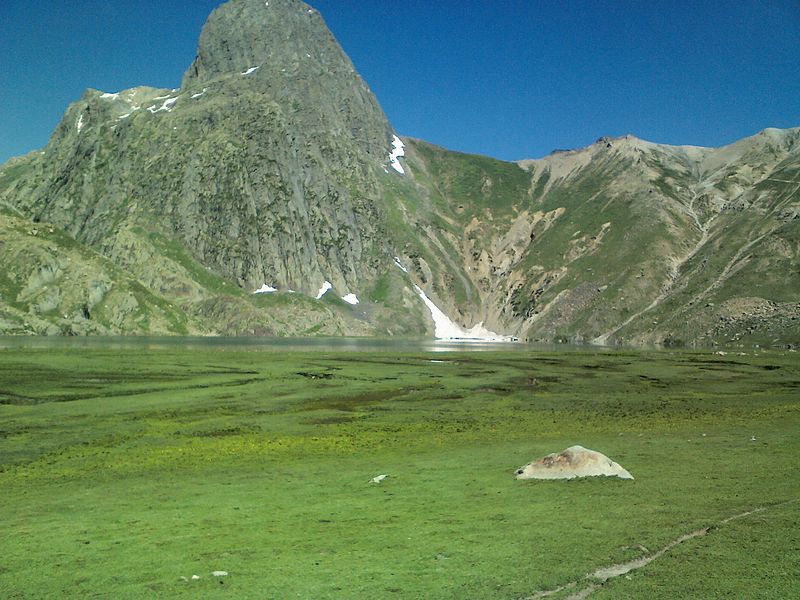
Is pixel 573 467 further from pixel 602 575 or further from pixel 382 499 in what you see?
pixel 602 575

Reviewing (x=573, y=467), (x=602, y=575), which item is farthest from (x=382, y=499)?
(x=602, y=575)

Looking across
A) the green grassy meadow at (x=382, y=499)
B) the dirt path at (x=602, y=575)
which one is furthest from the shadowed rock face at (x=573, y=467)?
the dirt path at (x=602, y=575)

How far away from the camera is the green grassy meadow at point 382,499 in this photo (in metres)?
15.9

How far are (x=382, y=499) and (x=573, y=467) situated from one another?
321 inches

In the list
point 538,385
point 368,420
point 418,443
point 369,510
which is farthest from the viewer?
point 538,385

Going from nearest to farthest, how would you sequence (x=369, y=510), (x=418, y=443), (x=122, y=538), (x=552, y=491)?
(x=122, y=538) → (x=369, y=510) → (x=552, y=491) → (x=418, y=443)

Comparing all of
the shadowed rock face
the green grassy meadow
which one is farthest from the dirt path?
the shadowed rock face

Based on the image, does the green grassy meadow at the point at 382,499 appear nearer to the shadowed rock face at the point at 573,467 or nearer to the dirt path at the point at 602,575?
the dirt path at the point at 602,575

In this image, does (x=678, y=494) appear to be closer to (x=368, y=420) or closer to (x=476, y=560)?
(x=476, y=560)

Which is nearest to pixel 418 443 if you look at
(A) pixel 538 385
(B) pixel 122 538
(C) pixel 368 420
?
(C) pixel 368 420

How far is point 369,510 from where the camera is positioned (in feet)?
73.9

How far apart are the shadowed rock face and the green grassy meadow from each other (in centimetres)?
86

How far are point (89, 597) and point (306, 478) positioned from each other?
1367cm

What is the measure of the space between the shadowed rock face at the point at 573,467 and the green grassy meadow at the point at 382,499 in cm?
86
